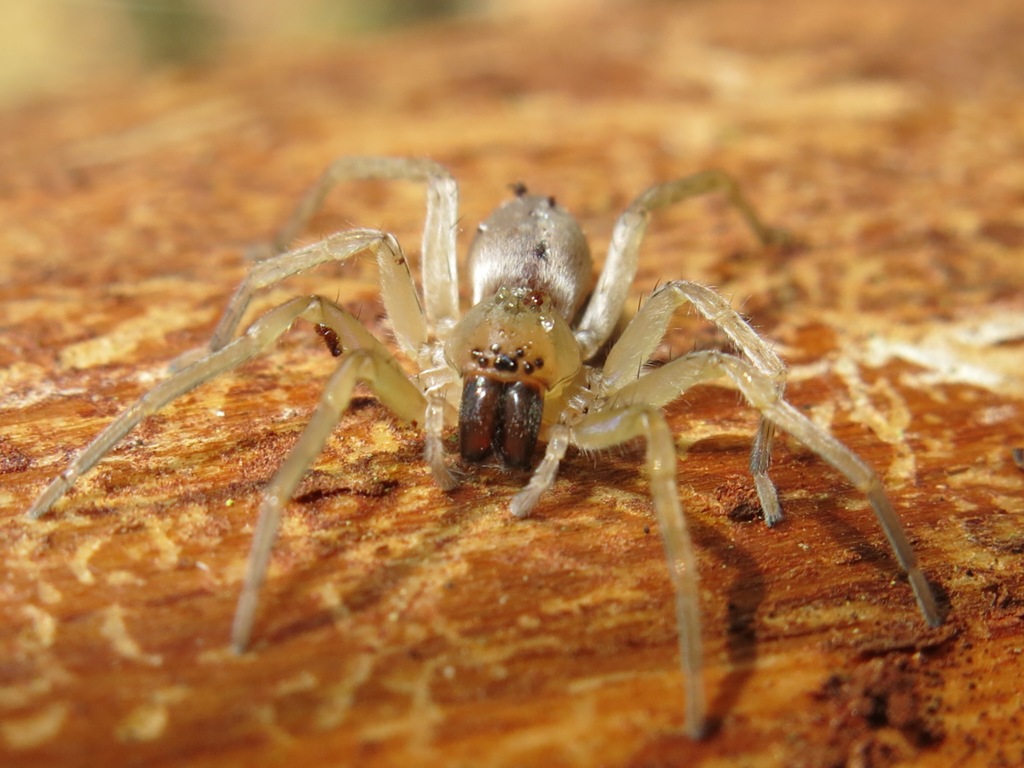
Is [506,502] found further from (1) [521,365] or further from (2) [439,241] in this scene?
(2) [439,241]

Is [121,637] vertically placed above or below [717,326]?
below

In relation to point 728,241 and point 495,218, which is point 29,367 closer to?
point 495,218

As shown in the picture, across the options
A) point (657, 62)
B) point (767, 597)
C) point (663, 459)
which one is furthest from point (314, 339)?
point (657, 62)

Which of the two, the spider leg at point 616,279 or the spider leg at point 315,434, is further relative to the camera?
the spider leg at point 616,279

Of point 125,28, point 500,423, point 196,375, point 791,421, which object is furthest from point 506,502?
point 125,28

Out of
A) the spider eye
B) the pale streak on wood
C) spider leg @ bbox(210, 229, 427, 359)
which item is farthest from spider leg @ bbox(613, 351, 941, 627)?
the pale streak on wood

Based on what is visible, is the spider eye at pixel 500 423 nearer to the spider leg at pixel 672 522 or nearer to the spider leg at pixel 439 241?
the spider leg at pixel 672 522

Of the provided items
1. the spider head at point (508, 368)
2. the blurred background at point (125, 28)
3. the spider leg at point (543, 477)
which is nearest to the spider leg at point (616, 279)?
the spider head at point (508, 368)
